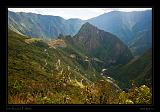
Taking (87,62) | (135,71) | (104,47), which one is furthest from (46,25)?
(135,71)

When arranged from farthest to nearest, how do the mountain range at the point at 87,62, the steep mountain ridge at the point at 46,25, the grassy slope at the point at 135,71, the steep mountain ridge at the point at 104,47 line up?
the steep mountain ridge at the point at 104,47 < the steep mountain ridge at the point at 46,25 < the mountain range at the point at 87,62 < the grassy slope at the point at 135,71

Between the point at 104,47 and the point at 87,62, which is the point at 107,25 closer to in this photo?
the point at 104,47

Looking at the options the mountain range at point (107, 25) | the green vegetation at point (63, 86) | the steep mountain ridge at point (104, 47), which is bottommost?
the green vegetation at point (63, 86)

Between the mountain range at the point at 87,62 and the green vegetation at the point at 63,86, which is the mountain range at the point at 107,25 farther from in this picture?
the green vegetation at the point at 63,86

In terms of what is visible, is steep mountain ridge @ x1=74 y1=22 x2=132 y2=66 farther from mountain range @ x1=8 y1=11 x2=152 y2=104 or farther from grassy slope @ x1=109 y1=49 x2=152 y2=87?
grassy slope @ x1=109 y1=49 x2=152 y2=87

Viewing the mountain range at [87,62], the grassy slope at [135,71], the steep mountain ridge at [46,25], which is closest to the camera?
the grassy slope at [135,71]

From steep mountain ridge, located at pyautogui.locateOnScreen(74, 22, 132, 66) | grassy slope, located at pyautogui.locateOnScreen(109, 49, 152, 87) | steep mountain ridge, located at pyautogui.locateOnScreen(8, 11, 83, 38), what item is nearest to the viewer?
grassy slope, located at pyautogui.locateOnScreen(109, 49, 152, 87)

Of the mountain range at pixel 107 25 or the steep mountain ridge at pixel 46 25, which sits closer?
the mountain range at pixel 107 25

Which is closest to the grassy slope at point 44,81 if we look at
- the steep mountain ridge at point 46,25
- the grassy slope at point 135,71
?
the steep mountain ridge at point 46,25

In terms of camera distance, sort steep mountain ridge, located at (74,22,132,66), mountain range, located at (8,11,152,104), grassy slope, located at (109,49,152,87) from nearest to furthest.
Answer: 1. grassy slope, located at (109,49,152,87)
2. mountain range, located at (8,11,152,104)
3. steep mountain ridge, located at (74,22,132,66)

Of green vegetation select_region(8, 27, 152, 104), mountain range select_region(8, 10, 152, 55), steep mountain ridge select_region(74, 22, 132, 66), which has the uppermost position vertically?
mountain range select_region(8, 10, 152, 55)

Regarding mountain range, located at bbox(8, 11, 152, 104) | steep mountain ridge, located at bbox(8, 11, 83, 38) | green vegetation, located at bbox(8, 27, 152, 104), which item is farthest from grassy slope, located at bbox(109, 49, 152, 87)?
steep mountain ridge, located at bbox(8, 11, 83, 38)

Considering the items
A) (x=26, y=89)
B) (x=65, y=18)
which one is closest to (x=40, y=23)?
(x=65, y=18)

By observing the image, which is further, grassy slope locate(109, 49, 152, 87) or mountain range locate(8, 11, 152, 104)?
mountain range locate(8, 11, 152, 104)
